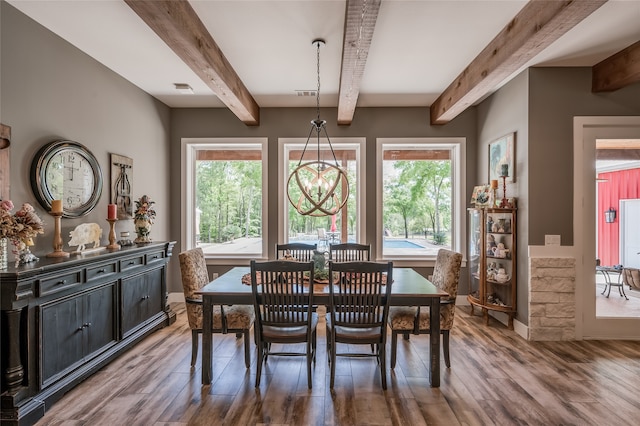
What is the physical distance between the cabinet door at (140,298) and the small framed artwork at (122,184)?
0.82m

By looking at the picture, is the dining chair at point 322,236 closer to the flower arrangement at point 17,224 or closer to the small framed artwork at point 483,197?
the small framed artwork at point 483,197

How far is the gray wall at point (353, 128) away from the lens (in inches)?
187

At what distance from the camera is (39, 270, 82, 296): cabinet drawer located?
7.30 feet

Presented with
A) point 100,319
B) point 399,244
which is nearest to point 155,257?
point 100,319

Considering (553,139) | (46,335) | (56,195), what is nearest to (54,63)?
(56,195)

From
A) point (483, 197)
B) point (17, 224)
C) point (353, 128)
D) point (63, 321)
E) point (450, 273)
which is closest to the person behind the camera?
point (17, 224)

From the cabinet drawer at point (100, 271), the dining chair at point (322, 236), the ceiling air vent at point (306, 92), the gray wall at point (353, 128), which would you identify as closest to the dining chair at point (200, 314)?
the cabinet drawer at point (100, 271)

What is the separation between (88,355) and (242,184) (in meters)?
2.92

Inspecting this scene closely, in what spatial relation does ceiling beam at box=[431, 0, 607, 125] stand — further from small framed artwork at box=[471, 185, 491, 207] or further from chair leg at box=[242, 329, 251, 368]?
chair leg at box=[242, 329, 251, 368]

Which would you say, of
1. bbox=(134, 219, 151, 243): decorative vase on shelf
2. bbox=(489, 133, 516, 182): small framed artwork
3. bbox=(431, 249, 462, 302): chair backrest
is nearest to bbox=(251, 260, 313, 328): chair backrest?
bbox=(431, 249, 462, 302): chair backrest

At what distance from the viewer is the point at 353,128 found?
188 inches

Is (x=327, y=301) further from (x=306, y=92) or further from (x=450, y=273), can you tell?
(x=306, y=92)

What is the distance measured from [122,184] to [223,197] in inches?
58.8

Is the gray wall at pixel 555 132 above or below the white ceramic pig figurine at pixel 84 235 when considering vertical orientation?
above
